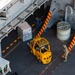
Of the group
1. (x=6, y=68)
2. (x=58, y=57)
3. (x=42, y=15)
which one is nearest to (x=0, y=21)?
(x=6, y=68)

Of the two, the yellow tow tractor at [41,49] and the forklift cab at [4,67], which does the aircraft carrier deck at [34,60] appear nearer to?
the yellow tow tractor at [41,49]

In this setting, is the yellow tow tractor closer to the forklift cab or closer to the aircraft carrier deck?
the aircraft carrier deck

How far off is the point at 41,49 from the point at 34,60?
3.89 ft

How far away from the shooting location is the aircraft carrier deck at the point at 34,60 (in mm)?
23859


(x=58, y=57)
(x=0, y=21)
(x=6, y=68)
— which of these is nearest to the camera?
(x=0, y=21)

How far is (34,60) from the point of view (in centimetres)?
2486

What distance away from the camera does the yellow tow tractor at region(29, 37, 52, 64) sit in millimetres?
23938

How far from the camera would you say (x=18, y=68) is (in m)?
24.2

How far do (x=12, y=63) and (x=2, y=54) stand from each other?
4.57 feet

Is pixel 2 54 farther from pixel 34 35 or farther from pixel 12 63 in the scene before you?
pixel 34 35

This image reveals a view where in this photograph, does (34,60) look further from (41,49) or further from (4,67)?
(4,67)

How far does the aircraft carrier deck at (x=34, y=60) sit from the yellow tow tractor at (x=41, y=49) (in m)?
0.49

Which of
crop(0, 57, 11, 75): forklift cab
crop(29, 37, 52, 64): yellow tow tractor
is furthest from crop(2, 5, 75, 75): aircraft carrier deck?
crop(0, 57, 11, 75): forklift cab

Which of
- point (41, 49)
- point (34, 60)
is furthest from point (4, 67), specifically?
point (41, 49)
